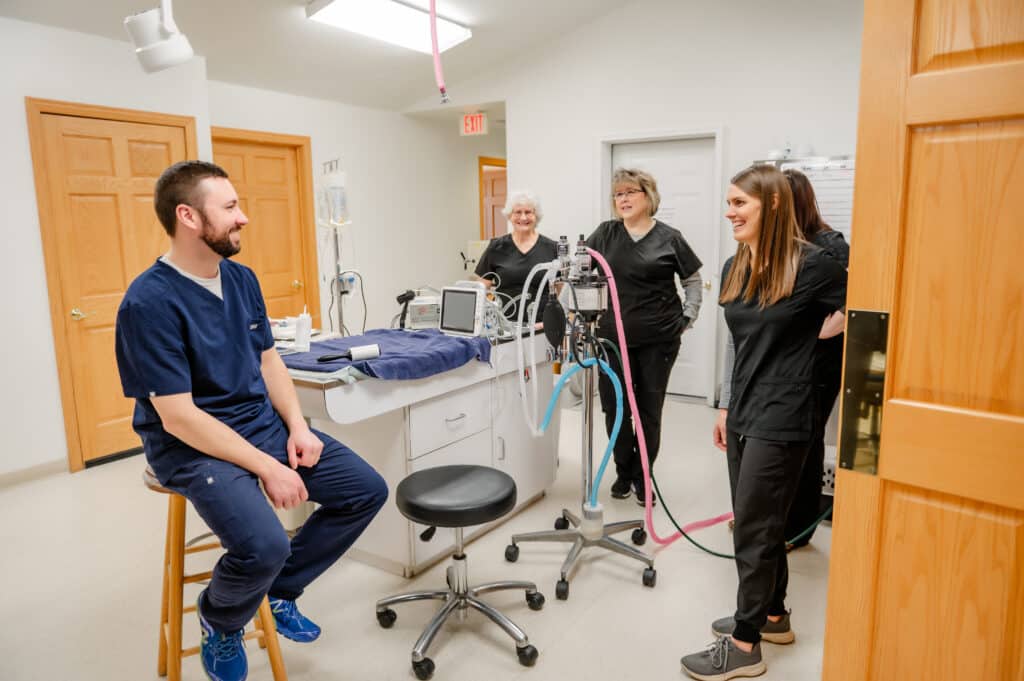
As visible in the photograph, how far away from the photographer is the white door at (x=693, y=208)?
179 inches

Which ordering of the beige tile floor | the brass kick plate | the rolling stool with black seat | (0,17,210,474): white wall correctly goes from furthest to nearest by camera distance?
(0,17,210,474): white wall, the beige tile floor, the rolling stool with black seat, the brass kick plate

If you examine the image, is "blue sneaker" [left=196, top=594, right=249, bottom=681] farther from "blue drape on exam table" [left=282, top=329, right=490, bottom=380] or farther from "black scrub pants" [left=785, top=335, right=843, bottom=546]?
"black scrub pants" [left=785, top=335, right=843, bottom=546]

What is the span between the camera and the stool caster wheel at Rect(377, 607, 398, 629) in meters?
2.09

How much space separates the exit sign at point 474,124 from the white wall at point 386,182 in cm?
58

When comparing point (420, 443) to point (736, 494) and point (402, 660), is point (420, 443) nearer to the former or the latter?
point (402, 660)

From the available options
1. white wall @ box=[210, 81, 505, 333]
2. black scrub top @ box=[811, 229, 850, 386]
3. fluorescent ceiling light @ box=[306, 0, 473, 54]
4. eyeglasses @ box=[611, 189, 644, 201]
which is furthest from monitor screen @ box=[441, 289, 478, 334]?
white wall @ box=[210, 81, 505, 333]

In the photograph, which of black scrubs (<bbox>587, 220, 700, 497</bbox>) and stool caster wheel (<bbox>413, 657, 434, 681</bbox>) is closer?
stool caster wheel (<bbox>413, 657, 434, 681</bbox>)

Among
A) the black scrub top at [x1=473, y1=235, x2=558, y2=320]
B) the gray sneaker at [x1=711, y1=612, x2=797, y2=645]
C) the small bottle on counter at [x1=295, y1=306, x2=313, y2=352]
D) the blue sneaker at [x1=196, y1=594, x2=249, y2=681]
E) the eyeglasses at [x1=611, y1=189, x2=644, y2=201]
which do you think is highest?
the eyeglasses at [x1=611, y1=189, x2=644, y2=201]

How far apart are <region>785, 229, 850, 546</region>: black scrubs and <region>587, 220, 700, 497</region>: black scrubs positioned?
63cm

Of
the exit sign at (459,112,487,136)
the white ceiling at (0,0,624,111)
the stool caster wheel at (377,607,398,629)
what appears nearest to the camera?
the stool caster wheel at (377,607,398,629)

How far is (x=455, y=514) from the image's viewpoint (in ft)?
5.82

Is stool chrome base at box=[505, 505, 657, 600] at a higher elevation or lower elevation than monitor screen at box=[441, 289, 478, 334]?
lower

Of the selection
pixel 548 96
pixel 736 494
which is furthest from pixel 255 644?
pixel 548 96

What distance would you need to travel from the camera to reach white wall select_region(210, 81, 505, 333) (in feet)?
15.5
